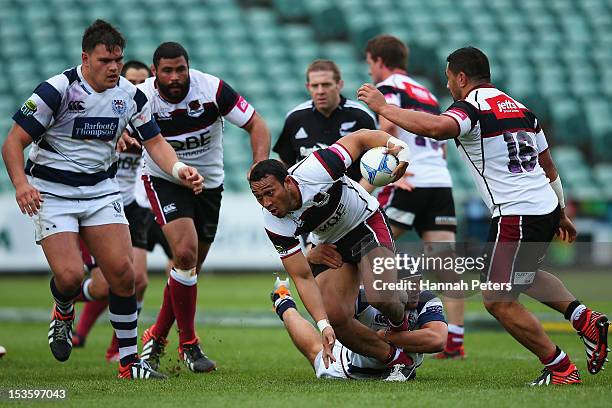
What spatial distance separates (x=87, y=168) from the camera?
23.5ft

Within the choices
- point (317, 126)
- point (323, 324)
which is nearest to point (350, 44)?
point (317, 126)

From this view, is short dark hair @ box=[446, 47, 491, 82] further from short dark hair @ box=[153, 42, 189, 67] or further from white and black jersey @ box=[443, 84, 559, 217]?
short dark hair @ box=[153, 42, 189, 67]

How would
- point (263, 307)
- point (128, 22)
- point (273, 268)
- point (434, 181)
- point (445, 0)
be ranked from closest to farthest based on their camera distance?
1. point (434, 181)
2. point (263, 307)
3. point (273, 268)
4. point (128, 22)
5. point (445, 0)

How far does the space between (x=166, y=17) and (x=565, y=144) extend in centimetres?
1019

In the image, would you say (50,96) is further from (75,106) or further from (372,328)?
(372,328)

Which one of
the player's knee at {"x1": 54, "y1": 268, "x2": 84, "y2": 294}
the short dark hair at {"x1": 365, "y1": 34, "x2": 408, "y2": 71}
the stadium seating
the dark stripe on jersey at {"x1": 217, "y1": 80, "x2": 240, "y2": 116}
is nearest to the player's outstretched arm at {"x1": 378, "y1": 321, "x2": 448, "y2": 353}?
the player's knee at {"x1": 54, "y1": 268, "x2": 84, "y2": 294}

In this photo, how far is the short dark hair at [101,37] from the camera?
6.98m

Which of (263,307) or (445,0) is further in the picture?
(445,0)

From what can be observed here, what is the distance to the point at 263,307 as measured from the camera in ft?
44.0

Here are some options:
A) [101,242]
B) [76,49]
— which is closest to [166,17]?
[76,49]

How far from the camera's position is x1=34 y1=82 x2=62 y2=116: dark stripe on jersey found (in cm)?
682

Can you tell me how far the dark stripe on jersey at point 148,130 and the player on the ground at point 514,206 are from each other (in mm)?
1748

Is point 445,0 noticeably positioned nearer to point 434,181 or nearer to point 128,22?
point 128,22

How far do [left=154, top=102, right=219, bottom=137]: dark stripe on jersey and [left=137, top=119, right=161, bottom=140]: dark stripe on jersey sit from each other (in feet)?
1.84
